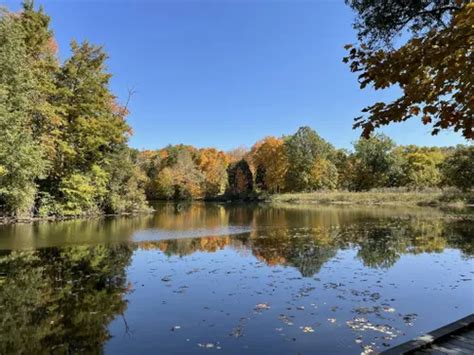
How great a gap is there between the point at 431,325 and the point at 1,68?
20335 mm

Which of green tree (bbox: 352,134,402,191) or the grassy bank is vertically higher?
green tree (bbox: 352,134,402,191)

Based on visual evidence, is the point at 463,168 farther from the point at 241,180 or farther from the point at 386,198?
the point at 241,180

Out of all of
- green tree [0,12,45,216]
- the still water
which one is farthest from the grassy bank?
green tree [0,12,45,216]

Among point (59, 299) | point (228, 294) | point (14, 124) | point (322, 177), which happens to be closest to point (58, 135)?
point (14, 124)

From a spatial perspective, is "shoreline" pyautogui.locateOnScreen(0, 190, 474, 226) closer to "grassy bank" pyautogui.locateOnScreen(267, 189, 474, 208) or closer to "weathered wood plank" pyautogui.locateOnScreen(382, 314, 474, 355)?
"grassy bank" pyautogui.locateOnScreen(267, 189, 474, 208)

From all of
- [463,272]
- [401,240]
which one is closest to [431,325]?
[463,272]

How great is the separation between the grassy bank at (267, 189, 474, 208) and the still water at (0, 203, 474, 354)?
93.1 ft

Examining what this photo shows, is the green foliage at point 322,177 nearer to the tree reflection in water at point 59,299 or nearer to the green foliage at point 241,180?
the green foliage at point 241,180

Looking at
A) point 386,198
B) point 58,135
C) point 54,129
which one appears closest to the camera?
point 54,129

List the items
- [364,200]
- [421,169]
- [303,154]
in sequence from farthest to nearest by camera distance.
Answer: [303,154] < [421,169] < [364,200]

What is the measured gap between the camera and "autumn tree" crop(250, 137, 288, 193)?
62531mm

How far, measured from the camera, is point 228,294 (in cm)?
812

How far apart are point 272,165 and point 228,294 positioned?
5651 centimetres

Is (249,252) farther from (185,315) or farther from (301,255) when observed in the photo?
(185,315)
